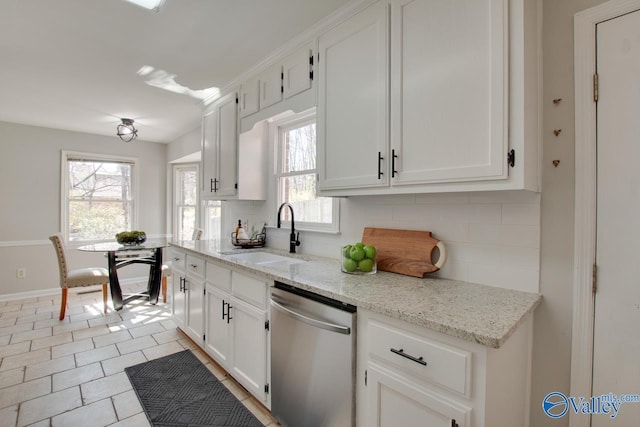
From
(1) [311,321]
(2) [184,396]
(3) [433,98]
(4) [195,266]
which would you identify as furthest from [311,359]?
(4) [195,266]

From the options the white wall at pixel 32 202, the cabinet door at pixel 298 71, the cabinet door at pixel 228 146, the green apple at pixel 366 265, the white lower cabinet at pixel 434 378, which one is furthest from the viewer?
the white wall at pixel 32 202

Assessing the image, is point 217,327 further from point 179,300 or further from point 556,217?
point 556,217

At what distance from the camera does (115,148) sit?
4.99 metres

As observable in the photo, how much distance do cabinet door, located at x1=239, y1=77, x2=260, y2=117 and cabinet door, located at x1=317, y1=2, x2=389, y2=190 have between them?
0.82m

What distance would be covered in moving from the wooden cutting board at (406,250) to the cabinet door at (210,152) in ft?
6.55

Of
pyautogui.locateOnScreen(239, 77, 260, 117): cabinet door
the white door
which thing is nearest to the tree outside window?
pyautogui.locateOnScreen(239, 77, 260, 117): cabinet door

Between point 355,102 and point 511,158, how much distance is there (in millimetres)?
876

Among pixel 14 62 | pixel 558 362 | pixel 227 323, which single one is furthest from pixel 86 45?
pixel 558 362

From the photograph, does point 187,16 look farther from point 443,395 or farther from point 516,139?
point 443,395

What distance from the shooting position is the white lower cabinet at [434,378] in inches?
37.1

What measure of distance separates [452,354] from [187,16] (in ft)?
7.47

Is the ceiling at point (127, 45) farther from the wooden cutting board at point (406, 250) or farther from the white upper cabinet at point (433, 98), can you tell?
the wooden cutting board at point (406, 250)

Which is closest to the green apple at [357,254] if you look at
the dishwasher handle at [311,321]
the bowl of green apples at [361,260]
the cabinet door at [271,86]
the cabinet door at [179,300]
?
the bowl of green apples at [361,260]

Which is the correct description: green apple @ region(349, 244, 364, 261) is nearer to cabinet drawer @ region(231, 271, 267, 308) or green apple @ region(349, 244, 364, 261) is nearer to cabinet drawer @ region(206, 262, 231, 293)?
cabinet drawer @ region(231, 271, 267, 308)
